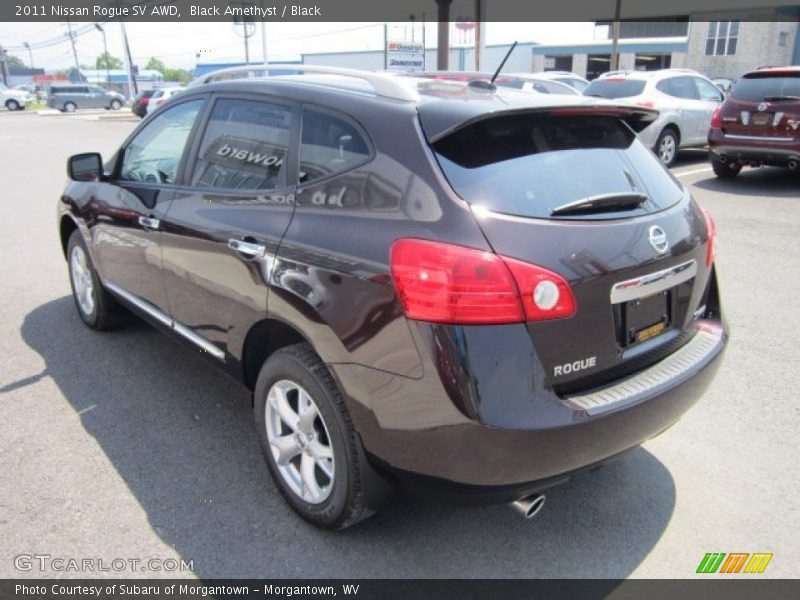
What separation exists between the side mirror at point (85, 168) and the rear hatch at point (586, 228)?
9.50 ft

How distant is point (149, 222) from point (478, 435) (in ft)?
8.08

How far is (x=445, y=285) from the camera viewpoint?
215 centimetres

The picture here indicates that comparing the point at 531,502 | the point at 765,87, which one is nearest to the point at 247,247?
the point at 531,502

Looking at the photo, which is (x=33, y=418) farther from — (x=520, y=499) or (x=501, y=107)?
(x=501, y=107)

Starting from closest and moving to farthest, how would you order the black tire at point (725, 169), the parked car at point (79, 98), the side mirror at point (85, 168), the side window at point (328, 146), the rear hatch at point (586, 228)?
the rear hatch at point (586, 228) < the side window at point (328, 146) < the side mirror at point (85, 168) < the black tire at point (725, 169) < the parked car at point (79, 98)

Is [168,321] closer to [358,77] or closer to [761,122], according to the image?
[358,77]

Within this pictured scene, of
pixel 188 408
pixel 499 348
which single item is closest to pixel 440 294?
pixel 499 348

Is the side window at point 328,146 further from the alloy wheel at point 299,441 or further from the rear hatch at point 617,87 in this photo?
the rear hatch at point 617,87

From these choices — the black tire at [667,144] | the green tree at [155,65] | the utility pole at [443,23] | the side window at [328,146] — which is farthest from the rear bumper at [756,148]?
the green tree at [155,65]

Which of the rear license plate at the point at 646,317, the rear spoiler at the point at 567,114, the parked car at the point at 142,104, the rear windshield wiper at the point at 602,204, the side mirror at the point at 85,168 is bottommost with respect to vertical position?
the parked car at the point at 142,104

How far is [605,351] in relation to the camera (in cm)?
239

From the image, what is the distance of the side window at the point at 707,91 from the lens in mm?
13172

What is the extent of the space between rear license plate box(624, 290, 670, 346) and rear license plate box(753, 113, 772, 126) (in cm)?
885

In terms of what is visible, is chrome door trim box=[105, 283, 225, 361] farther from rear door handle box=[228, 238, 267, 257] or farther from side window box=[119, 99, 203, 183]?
side window box=[119, 99, 203, 183]
